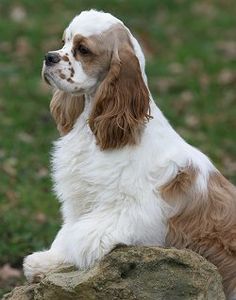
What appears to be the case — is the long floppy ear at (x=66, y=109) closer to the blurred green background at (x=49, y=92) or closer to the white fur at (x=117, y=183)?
the white fur at (x=117, y=183)

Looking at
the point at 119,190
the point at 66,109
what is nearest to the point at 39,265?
the point at 119,190

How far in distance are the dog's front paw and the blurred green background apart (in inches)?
53.7

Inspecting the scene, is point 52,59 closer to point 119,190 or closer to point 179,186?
point 119,190

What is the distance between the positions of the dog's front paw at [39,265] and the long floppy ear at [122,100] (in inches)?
37.7

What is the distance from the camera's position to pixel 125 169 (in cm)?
616

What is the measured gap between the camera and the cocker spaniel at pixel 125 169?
6090mm

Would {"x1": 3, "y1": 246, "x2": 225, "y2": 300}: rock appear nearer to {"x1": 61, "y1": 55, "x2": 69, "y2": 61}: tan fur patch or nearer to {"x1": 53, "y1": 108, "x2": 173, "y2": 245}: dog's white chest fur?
{"x1": 53, "y1": 108, "x2": 173, "y2": 245}: dog's white chest fur

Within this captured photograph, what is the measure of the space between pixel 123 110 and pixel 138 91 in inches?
6.2

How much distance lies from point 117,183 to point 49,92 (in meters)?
6.57

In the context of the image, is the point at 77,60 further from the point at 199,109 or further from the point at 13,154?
the point at 199,109

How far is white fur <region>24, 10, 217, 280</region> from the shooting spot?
6090 millimetres

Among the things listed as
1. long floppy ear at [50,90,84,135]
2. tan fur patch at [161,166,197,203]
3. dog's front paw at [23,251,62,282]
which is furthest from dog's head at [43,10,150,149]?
dog's front paw at [23,251,62,282]

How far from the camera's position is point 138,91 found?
20.0 ft

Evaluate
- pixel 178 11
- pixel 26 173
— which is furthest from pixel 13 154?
pixel 178 11
